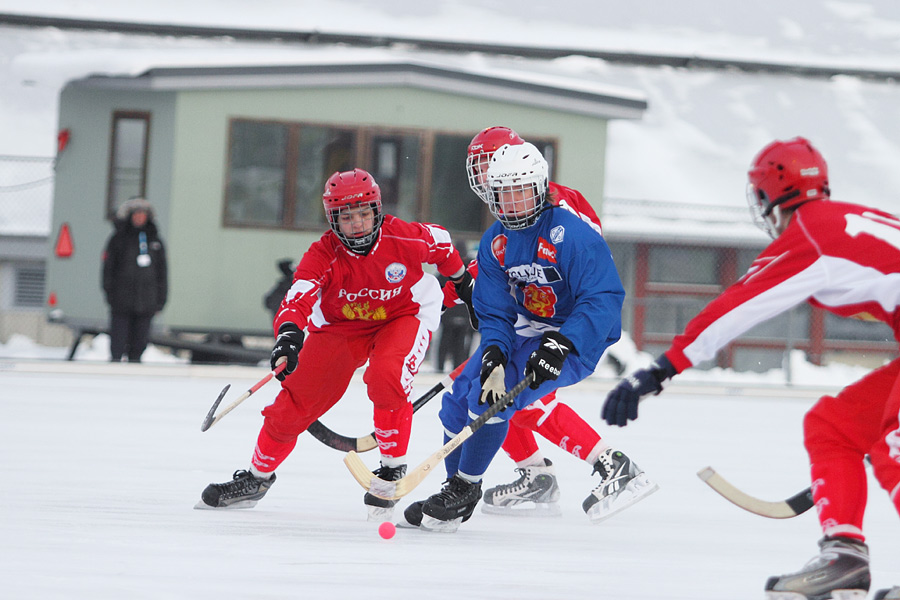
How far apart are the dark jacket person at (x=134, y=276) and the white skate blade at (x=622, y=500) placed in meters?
6.12

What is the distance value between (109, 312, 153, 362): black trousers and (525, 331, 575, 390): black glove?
21.0 feet

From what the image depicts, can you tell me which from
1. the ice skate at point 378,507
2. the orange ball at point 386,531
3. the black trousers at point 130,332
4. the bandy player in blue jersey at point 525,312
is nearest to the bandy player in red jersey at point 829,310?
the bandy player in blue jersey at point 525,312

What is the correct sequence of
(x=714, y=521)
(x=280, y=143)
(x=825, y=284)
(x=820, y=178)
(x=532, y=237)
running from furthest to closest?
(x=280, y=143) < (x=714, y=521) < (x=532, y=237) < (x=820, y=178) < (x=825, y=284)

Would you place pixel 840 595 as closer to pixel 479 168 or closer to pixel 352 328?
pixel 479 168

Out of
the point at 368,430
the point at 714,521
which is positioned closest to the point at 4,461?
the point at 368,430

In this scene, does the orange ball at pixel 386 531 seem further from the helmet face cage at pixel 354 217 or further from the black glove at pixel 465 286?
the black glove at pixel 465 286

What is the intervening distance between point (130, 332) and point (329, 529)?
6.30 metres

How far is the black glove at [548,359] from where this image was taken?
3488 mm

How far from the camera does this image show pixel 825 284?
263 centimetres

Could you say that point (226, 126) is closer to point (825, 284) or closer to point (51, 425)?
point (51, 425)

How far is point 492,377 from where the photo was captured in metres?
3.63

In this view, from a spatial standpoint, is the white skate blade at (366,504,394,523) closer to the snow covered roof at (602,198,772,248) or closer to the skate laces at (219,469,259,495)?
the skate laces at (219,469,259,495)

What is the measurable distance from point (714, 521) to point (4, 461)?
2.86 m

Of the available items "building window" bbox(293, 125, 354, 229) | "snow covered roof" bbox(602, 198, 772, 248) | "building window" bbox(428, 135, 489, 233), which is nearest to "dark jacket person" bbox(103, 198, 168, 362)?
"building window" bbox(293, 125, 354, 229)
